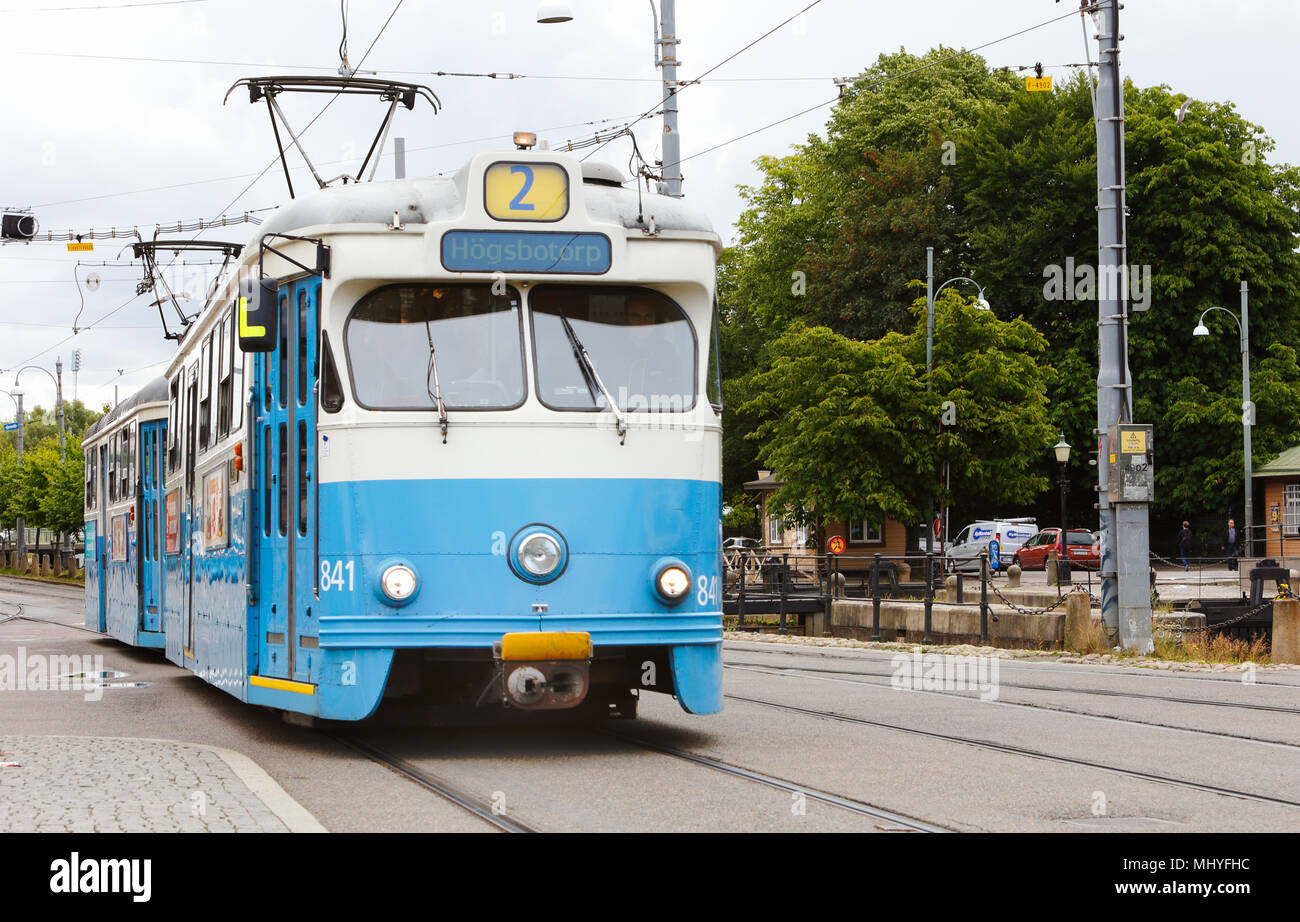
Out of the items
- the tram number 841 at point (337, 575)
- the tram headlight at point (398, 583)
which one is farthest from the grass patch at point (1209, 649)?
the tram number 841 at point (337, 575)

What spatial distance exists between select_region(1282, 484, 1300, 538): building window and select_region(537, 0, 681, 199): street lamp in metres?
31.1

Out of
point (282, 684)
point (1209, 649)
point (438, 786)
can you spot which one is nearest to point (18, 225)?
point (282, 684)

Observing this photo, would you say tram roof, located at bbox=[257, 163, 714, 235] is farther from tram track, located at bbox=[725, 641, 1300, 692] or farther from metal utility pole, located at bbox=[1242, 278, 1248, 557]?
metal utility pole, located at bbox=[1242, 278, 1248, 557]

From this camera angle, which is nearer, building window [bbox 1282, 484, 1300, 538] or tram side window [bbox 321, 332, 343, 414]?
tram side window [bbox 321, 332, 343, 414]

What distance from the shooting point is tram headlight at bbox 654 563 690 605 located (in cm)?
966

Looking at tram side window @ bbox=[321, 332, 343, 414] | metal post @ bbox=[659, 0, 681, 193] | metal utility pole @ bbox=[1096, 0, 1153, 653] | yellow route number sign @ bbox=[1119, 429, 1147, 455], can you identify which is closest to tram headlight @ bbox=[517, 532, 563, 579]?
tram side window @ bbox=[321, 332, 343, 414]

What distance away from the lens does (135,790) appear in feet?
26.7

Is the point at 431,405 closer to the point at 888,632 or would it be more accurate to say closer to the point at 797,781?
the point at 797,781

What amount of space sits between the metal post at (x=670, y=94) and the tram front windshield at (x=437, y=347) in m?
11.3

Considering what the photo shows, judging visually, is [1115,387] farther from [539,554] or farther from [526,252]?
[539,554]

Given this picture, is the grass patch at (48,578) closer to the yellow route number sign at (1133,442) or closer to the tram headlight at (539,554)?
the yellow route number sign at (1133,442)

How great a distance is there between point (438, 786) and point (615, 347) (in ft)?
9.06
